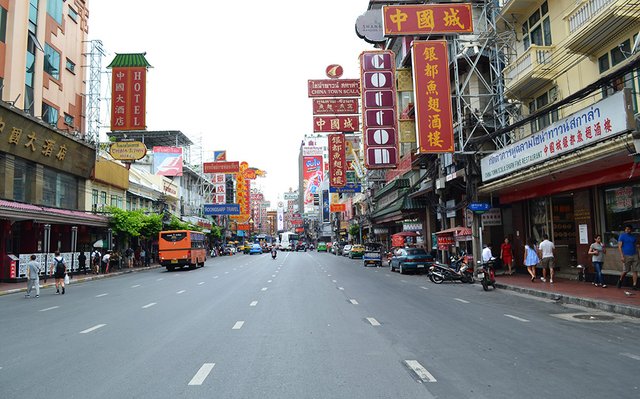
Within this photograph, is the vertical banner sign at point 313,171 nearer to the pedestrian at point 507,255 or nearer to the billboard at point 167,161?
the billboard at point 167,161

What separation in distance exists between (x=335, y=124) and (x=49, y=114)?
20.0 meters

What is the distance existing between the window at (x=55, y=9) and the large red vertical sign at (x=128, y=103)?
4.99 metres

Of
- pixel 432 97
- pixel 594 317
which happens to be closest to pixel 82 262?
pixel 432 97

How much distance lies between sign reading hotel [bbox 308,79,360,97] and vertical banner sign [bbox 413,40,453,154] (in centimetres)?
1423

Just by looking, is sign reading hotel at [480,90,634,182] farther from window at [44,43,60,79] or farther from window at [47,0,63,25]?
window at [47,0,63,25]

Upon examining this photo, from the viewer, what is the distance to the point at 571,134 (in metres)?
14.9

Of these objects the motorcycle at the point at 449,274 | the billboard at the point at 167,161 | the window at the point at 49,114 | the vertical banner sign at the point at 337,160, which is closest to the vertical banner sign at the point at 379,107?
the motorcycle at the point at 449,274

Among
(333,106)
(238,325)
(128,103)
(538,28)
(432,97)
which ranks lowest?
(238,325)

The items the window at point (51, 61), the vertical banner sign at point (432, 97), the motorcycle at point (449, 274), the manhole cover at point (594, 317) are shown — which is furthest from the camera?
the window at point (51, 61)

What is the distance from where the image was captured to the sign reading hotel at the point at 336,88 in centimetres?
3712

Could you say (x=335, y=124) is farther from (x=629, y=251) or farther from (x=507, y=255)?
(x=629, y=251)

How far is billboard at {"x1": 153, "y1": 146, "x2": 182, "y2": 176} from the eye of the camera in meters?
62.1

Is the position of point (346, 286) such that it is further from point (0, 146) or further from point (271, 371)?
point (0, 146)

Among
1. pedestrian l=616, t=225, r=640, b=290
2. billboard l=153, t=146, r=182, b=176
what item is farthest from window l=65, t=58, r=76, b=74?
pedestrian l=616, t=225, r=640, b=290
